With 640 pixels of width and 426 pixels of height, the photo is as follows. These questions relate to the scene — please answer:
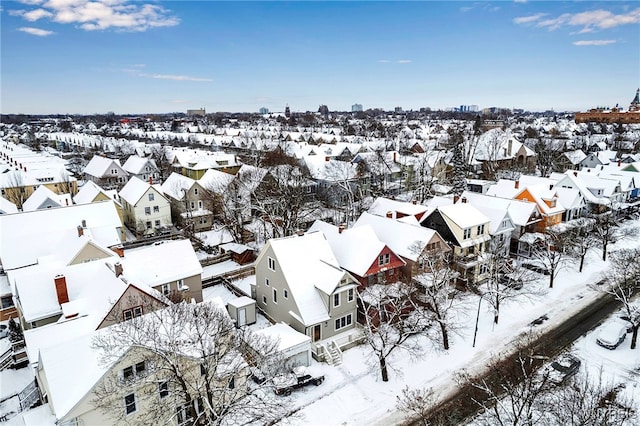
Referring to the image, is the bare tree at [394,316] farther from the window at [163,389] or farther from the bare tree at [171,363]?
the window at [163,389]

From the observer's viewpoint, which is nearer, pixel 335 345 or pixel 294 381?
pixel 294 381

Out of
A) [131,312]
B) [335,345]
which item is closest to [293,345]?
[335,345]

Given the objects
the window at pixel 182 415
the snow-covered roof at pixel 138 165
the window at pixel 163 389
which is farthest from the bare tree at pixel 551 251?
the snow-covered roof at pixel 138 165

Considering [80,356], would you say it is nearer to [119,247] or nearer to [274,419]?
[274,419]

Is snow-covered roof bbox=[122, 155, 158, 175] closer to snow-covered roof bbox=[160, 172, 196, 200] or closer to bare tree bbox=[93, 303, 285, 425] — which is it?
snow-covered roof bbox=[160, 172, 196, 200]

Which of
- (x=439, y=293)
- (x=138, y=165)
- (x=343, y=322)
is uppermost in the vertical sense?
(x=138, y=165)

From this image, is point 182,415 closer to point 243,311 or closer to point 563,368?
point 243,311
